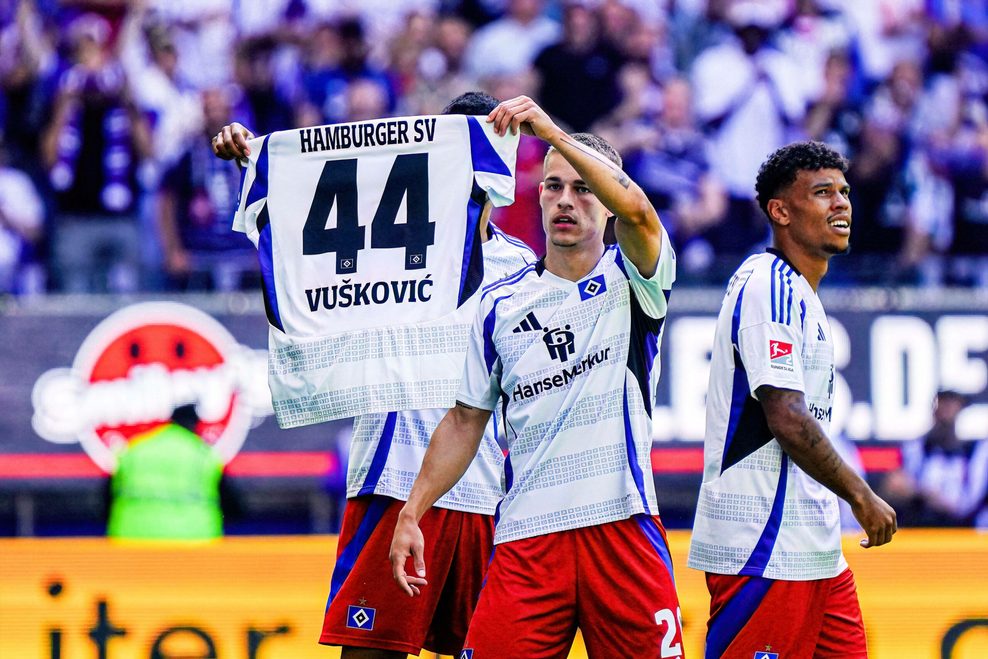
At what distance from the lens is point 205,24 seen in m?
13.1

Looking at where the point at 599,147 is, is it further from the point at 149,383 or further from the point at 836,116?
the point at 836,116

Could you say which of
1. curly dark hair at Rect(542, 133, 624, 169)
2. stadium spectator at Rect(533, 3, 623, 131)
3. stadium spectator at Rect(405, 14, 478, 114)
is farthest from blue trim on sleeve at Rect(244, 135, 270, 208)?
stadium spectator at Rect(533, 3, 623, 131)

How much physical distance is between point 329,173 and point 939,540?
383 cm

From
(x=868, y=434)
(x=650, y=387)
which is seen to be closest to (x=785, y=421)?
(x=650, y=387)

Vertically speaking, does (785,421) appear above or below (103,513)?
above

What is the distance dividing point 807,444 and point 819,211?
92 cm

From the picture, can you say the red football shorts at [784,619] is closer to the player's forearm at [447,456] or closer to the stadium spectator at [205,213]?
the player's forearm at [447,456]

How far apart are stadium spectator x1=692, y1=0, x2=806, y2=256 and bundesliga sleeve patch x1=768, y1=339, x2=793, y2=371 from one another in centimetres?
658

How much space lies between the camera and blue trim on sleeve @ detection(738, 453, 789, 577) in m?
5.07

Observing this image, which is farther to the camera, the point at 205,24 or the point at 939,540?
the point at 205,24

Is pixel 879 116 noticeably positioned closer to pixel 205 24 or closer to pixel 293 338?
pixel 205 24

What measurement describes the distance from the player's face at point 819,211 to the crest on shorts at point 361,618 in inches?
84.1

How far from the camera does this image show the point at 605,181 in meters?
4.75

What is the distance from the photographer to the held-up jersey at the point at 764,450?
5.07 m
